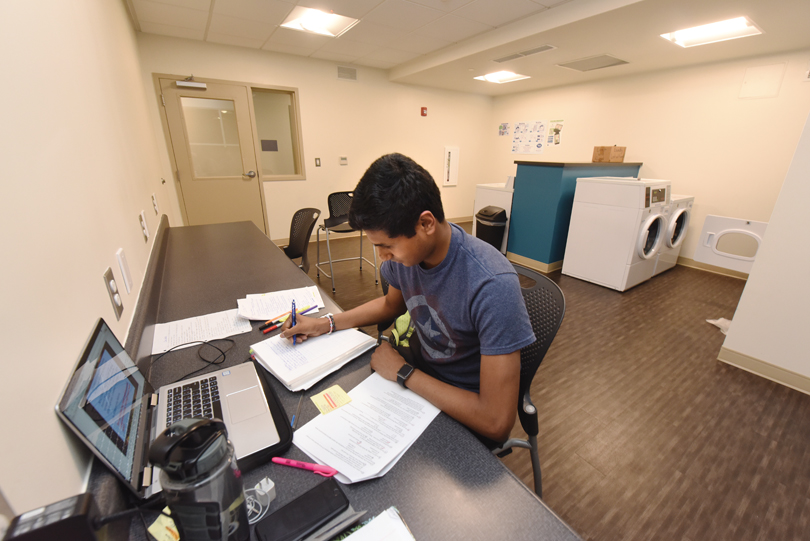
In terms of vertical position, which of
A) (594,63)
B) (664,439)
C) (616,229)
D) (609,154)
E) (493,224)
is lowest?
(664,439)

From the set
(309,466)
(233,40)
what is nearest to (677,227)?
(309,466)

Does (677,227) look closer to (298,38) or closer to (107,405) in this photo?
(298,38)

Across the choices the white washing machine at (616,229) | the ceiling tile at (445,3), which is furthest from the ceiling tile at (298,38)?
the white washing machine at (616,229)

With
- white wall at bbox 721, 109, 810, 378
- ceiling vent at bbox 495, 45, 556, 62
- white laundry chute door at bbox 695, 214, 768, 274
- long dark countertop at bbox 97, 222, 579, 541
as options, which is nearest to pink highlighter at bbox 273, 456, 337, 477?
long dark countertop at bbox 97, 222, 579, 541

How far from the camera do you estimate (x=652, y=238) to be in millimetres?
3584

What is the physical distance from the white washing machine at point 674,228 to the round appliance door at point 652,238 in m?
0.12

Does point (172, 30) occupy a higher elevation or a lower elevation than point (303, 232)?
higher

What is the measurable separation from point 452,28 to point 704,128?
10.7 ft

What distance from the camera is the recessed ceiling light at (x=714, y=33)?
296 cm

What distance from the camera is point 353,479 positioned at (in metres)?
0.61

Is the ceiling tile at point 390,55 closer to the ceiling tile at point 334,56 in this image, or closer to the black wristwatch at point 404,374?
the ceiling tile at point 334,56

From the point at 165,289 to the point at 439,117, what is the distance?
5.48 meters

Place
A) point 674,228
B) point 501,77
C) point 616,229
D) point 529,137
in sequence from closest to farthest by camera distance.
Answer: point 616,229 → point 674,228 → point 501,77 → point 529,137

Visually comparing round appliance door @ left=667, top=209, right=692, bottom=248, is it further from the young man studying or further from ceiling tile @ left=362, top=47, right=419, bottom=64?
the young man studying
